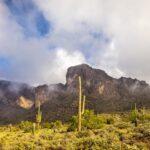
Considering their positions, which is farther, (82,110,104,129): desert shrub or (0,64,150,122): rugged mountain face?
(0,64,150,122): rugged mountain face

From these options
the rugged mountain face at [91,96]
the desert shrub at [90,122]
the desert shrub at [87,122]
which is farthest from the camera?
the rugged mountain face at [91,96]

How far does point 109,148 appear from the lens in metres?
21.3

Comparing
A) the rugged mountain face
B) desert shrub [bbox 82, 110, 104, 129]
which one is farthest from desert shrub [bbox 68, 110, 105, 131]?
the rugged mountain face

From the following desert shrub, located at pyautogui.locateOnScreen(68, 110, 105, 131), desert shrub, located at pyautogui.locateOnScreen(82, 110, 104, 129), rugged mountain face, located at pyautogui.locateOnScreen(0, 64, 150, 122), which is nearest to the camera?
desert shrub, located at pyautogui.locateOnScreen(68, 110, 105, 131)

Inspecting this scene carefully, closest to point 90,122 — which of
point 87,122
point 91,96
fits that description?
point 87,122

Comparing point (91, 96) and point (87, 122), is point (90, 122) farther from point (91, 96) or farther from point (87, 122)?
point (91, 96)

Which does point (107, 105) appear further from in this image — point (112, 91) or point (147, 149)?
point (147, 149)

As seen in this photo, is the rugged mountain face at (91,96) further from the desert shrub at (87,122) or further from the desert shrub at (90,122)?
the desert shrub at (87,122)

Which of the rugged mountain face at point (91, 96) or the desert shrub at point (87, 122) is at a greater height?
the rugged mountain face at point (91, 96)

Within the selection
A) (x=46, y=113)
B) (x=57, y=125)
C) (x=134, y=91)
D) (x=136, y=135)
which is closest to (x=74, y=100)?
(x=46, y=113)

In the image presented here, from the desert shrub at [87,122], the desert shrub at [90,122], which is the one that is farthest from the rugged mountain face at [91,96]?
the desert shrub at [87,122]

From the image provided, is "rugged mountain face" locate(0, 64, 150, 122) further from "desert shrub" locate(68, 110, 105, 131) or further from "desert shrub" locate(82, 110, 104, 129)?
"desert shrub" locate(68, 110, 105, 131)

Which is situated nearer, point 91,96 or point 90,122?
point 90,122

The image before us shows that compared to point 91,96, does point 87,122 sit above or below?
below
